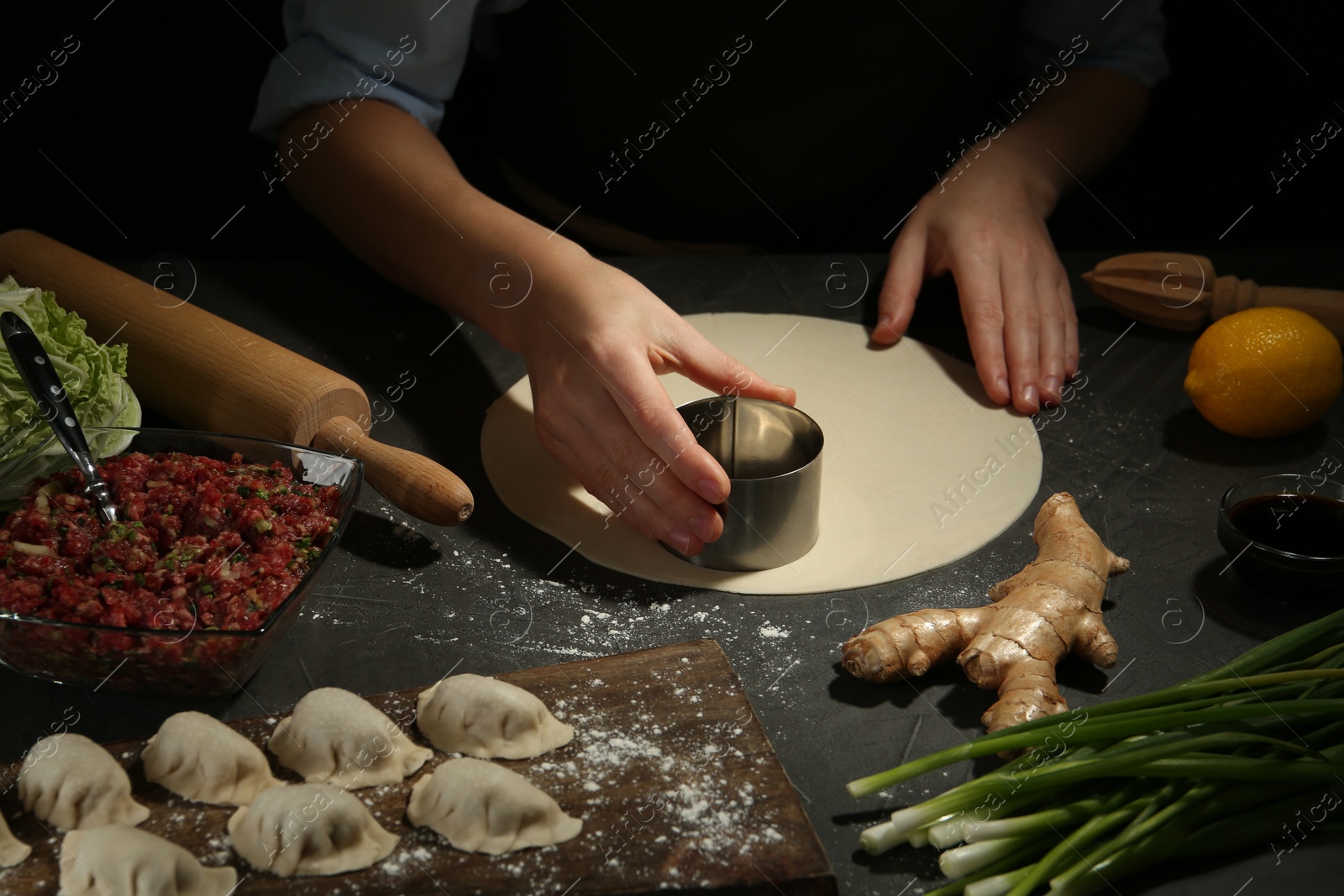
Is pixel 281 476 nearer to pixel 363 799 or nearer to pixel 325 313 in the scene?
pixel 363 799

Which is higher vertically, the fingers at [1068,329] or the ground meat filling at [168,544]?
the ground meat filling at [168,544]

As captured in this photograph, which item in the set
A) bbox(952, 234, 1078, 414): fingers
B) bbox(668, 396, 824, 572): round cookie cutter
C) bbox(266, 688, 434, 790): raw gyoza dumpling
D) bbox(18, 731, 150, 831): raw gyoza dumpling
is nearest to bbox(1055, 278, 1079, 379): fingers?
bbox(952, 234, 1078, 414): fingers

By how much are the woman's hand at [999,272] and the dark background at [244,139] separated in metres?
0.45

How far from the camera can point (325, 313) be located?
1.92 metres

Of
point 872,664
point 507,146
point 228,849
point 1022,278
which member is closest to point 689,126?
point 507,146

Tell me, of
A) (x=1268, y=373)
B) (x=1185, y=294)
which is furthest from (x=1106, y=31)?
(x=1268, y=373)

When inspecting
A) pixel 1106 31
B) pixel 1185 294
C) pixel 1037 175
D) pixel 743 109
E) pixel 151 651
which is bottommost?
pixel 1185 294

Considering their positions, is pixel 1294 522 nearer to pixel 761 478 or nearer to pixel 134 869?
pixel 761 478

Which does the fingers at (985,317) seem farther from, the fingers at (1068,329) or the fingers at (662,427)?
the fingers at (662,427)

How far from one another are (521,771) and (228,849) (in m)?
0.26

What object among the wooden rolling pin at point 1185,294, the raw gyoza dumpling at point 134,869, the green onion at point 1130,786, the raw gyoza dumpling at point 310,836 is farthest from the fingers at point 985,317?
the raw gyoza dumpling at point 134,869

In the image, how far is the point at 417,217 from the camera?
1722 millimetres

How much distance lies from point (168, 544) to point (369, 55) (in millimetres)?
992

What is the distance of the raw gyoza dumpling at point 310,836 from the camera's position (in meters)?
0.90
